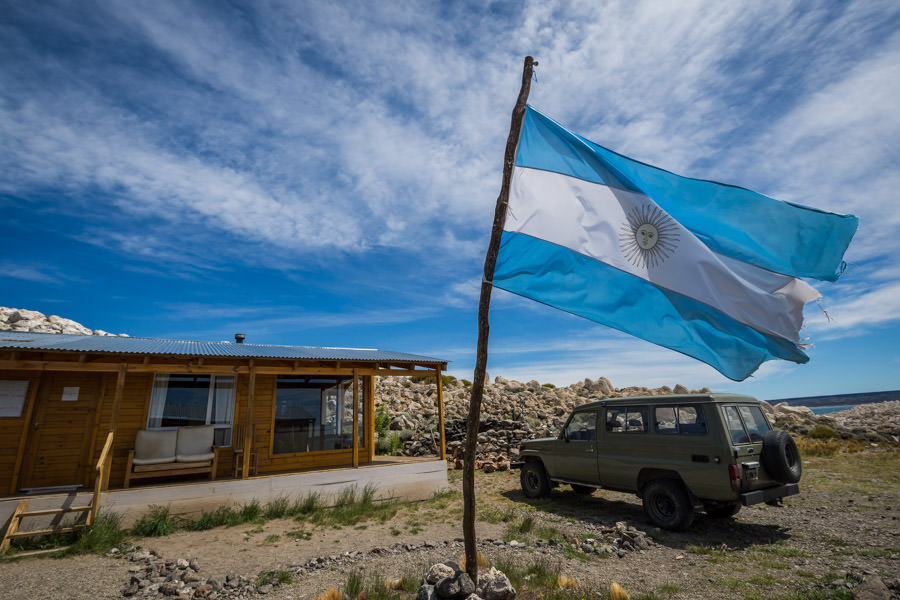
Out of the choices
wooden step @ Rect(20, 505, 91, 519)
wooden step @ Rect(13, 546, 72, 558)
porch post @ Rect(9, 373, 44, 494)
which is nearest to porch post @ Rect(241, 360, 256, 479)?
wooden step @ Rect(20, 505, 91, 519)

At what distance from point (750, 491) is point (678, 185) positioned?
5300mm

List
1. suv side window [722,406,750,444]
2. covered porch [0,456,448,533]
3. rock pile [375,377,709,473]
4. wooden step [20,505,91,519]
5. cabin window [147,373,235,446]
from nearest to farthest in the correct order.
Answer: suv side window [722,406,750,444] < wooden step [20,505,91,519] < covered porch [0,456,448,533] < cabin window [147,373,235,446] < rock pile [375,377,709,473]

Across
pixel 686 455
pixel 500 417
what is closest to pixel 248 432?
pixel 686 455

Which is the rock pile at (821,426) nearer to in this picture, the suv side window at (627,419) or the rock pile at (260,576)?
the suv side window at (627,419)

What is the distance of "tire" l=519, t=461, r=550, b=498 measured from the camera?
10.6m

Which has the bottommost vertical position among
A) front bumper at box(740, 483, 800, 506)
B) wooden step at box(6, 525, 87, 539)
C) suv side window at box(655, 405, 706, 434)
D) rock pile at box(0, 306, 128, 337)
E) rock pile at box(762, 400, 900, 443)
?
wooden step at box(6, 525, 87, 539)

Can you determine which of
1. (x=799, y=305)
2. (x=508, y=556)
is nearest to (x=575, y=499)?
(x=508, y=556)

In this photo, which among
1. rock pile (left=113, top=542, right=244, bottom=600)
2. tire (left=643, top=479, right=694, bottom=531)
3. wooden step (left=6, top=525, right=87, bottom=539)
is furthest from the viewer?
tire (left=643, top=479, right=694, bottom=531)

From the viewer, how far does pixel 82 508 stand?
25.7 feet

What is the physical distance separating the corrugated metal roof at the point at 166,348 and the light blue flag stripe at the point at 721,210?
26.5 feet

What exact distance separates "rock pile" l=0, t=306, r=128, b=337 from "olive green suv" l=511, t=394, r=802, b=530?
2225 inches

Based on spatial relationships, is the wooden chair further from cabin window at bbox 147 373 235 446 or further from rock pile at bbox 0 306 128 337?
rock pile at bbox 0 306 128 337

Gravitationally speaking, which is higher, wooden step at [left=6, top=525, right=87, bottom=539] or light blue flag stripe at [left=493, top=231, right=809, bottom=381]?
light blue flag stripe at [left=493, top=231, right=809, bottom=381]

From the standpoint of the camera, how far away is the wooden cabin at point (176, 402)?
9234 millimetres
